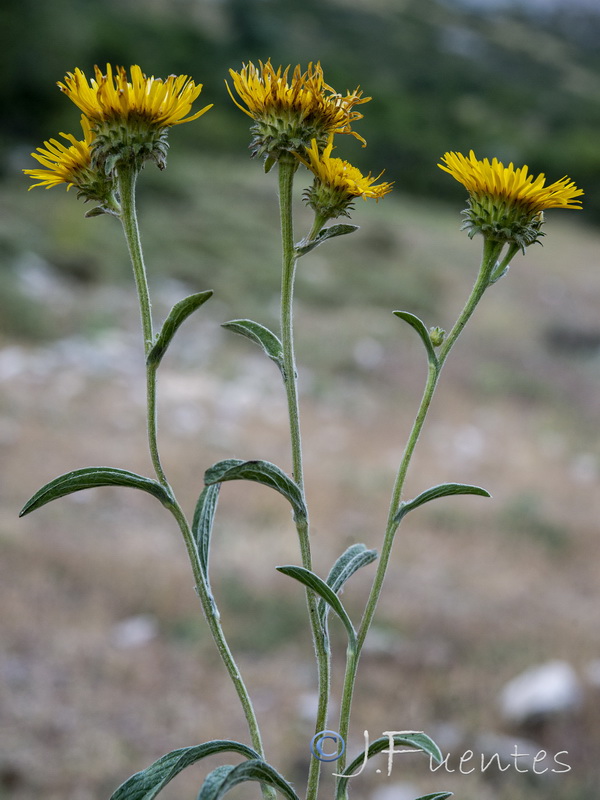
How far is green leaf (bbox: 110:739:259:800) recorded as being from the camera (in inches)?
28.3

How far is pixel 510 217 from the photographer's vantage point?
0.81m

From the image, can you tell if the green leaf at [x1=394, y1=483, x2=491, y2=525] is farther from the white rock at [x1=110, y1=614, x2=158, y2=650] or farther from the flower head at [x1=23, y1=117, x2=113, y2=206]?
the white rock at [x1=110, y1=614, x2=158, y2=650]

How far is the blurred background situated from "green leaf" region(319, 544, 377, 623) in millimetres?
375

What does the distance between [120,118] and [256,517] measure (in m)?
4.55

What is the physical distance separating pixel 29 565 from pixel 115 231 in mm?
9435

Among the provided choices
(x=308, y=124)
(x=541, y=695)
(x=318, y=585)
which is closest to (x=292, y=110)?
(x=308, y=124)

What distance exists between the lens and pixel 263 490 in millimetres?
5527

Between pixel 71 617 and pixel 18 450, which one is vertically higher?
pixel 18 450

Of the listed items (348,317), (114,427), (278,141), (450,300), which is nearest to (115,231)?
(348,317)

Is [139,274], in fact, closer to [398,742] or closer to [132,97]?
[132,97]

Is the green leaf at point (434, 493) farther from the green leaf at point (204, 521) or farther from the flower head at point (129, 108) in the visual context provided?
the flower head at point (129, 108)

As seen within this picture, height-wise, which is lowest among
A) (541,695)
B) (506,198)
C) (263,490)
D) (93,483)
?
(93,483)

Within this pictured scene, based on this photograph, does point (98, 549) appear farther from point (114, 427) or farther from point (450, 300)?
point (450, 300)

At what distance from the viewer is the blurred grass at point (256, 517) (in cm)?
313
